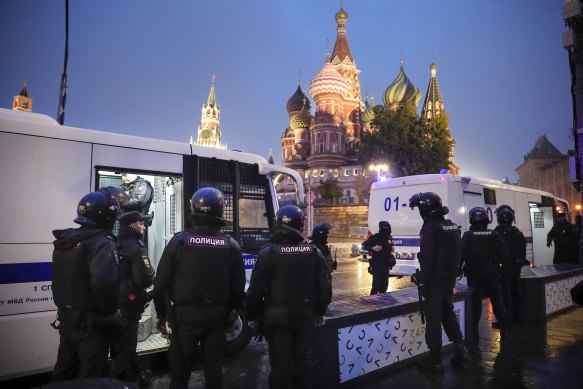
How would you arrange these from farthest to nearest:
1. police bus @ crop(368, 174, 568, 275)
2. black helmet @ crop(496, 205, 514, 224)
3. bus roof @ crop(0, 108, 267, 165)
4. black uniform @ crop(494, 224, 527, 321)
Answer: police bus @ crop(368, 174, 568, 275), black helmet @ crop(496, 205, 514, 224), black uniform @ crop(494, 224, 527, 321), bus roof @ crop(0, 108, 267, 165)

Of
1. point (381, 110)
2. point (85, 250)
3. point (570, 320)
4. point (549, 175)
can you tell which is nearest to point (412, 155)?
point (381, 110)

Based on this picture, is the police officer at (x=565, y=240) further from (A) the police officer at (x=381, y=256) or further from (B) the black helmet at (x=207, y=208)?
(B) the black helmet at (x=207, y=208)

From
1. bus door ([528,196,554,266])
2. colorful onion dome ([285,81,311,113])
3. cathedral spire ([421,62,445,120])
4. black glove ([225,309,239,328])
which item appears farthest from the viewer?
colorful onion dome ([285,81,311,113])

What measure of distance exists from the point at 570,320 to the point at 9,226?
883 cm

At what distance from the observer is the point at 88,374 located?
3.10 metres

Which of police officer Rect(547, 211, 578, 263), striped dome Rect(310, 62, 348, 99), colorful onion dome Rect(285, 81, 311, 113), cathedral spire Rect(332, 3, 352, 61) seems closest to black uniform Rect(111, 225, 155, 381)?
police officer Rect(547, 211, 578, 263)

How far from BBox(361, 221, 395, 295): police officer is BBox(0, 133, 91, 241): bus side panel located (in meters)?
5.54

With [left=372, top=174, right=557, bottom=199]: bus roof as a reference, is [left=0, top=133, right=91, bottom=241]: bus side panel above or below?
below

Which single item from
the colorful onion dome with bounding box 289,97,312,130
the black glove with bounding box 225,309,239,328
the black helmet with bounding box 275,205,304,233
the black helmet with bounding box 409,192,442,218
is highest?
the colorful onion dome with bounding box 289,97,312,130

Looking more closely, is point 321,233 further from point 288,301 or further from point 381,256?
point 288,301

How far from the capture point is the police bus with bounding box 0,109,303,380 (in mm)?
4148

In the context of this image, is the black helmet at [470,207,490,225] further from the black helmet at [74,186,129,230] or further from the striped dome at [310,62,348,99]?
the striped dome at [310,62,348,99]

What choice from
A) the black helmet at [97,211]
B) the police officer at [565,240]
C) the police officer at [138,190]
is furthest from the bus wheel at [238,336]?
the police officer at [565,240]

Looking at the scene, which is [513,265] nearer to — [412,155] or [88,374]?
[88,374]
